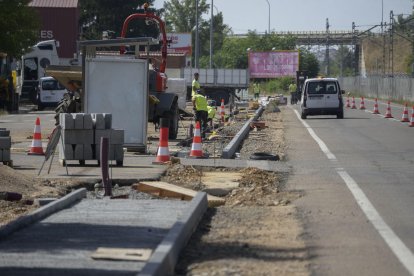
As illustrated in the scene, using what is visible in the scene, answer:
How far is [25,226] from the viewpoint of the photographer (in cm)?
1063

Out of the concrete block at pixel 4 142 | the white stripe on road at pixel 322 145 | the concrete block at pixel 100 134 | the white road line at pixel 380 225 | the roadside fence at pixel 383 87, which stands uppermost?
the roadside fence at pixel 383 87

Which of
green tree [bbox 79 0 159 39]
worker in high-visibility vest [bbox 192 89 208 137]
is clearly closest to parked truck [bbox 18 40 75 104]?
green tree [bbox 79 0 159 39]

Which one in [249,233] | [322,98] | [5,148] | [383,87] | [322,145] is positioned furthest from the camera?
[383,87]

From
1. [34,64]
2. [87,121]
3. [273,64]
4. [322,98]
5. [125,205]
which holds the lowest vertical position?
[125,205]

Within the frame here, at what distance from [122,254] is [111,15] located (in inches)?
3097

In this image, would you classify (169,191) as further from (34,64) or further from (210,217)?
(34,64)

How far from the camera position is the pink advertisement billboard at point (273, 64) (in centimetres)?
A: 10856

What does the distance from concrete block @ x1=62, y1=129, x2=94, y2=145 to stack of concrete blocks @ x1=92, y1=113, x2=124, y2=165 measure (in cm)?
14

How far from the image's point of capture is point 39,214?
443 inches

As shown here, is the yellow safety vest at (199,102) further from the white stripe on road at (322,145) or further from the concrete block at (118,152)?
the concrete block at (118,152)

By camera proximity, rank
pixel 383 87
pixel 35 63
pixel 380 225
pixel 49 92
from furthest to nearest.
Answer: pixel 383 87, pixel 35 63, pixel 49 92, pixel 380 225

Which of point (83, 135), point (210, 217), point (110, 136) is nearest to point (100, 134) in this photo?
point (110, 136)

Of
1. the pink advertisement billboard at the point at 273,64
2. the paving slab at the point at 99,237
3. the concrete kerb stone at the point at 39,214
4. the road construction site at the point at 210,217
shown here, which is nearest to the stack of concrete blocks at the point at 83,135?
the road construction site at the point at 210,217

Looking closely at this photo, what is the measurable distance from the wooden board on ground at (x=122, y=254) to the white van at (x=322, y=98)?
113 ft
